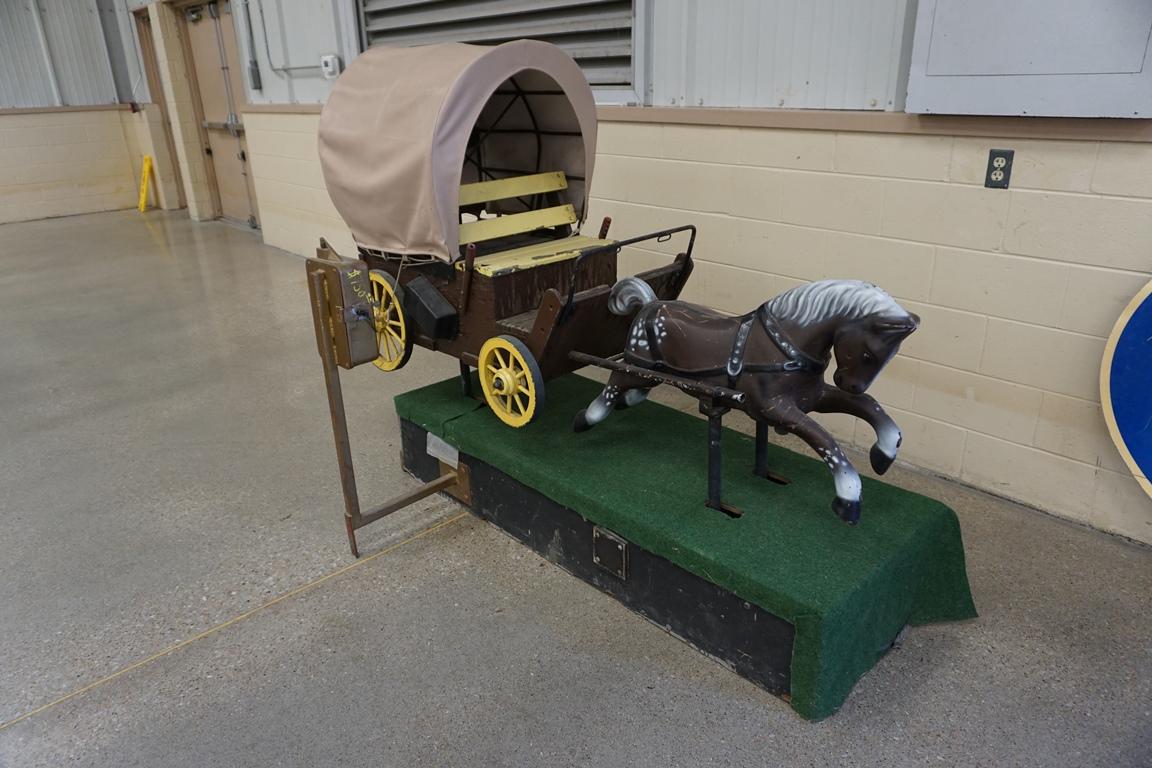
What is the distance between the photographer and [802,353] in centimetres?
212

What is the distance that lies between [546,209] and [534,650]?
1732mm

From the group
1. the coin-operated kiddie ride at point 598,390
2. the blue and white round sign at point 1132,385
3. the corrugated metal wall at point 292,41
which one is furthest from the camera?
the corrugated metal wall at point 292,41

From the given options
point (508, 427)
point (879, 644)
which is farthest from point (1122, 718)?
point (508, 427)

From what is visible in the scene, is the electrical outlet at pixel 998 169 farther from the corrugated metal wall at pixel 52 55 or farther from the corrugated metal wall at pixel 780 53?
the corrugated metal wall at pixel 52 55

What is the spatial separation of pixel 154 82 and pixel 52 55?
3.82 feet

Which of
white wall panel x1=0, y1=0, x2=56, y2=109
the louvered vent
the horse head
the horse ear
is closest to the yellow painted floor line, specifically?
the horse head

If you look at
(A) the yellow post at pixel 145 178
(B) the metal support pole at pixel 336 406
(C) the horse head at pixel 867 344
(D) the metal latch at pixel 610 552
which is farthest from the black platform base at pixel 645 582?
(A) the yellow post at pixel 145 178

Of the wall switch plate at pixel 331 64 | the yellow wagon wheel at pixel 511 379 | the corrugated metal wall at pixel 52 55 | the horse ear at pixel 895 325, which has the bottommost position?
the yellow wagon wheel at pixel 511 379

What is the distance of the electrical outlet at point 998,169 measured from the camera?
270cm

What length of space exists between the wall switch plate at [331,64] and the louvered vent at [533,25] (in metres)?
0.61

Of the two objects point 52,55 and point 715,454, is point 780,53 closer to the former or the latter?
point 715,454

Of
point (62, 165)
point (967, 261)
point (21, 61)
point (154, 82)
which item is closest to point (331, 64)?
point (967, 261)

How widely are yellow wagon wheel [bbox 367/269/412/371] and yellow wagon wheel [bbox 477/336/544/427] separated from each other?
444mm

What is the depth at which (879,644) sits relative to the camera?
217cm
